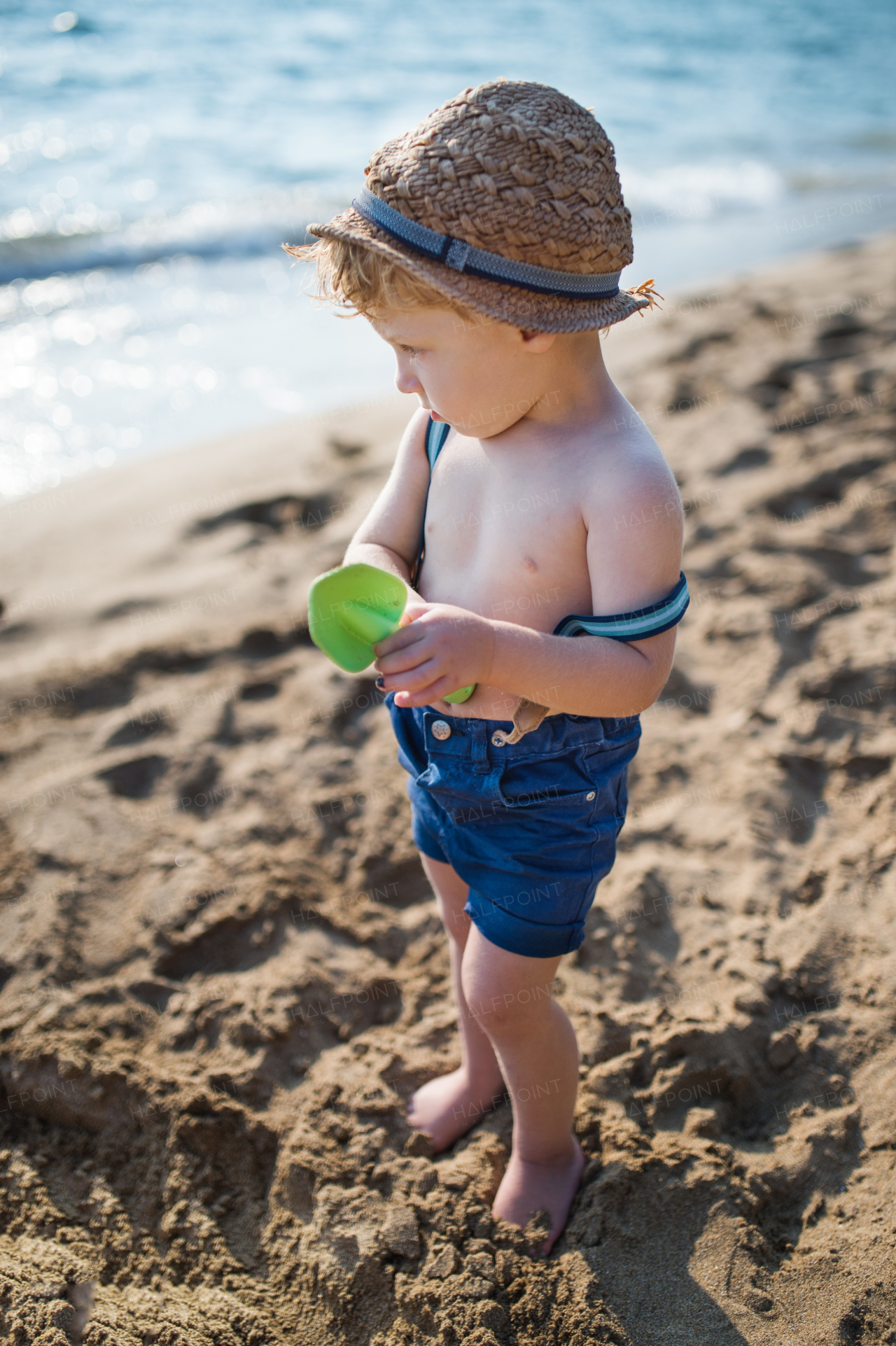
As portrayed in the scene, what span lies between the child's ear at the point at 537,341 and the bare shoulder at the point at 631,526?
0.16m

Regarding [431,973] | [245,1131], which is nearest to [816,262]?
[431,973]

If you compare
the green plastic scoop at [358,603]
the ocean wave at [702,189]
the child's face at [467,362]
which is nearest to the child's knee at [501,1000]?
the green plastic scoop at [358,603]

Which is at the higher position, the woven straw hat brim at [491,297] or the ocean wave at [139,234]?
the woven straw hat brim at [491,297]

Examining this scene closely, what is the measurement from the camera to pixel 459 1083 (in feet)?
6.23

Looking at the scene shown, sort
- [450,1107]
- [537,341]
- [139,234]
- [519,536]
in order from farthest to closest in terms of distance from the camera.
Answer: [139,234] → [450,1107] → [519,536] → [537,341]

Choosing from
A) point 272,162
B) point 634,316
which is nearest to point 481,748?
point 634,316

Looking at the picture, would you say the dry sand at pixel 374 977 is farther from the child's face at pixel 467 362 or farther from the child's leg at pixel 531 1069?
the child's face at pixel 467 362

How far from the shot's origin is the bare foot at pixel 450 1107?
1854mm

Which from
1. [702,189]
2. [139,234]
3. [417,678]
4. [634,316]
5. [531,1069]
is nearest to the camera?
[417,678]

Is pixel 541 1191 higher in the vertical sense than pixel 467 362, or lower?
lower

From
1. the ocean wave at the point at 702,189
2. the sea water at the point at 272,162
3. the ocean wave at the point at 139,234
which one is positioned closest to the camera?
the sea water at the point at 272,162

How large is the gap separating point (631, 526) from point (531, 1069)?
922 millimetres

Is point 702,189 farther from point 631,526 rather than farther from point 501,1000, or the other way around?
point 501,1000

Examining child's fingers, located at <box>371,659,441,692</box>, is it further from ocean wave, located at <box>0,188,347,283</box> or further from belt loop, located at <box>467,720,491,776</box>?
ocean wave, located at <box>0,188,347,283</box>
